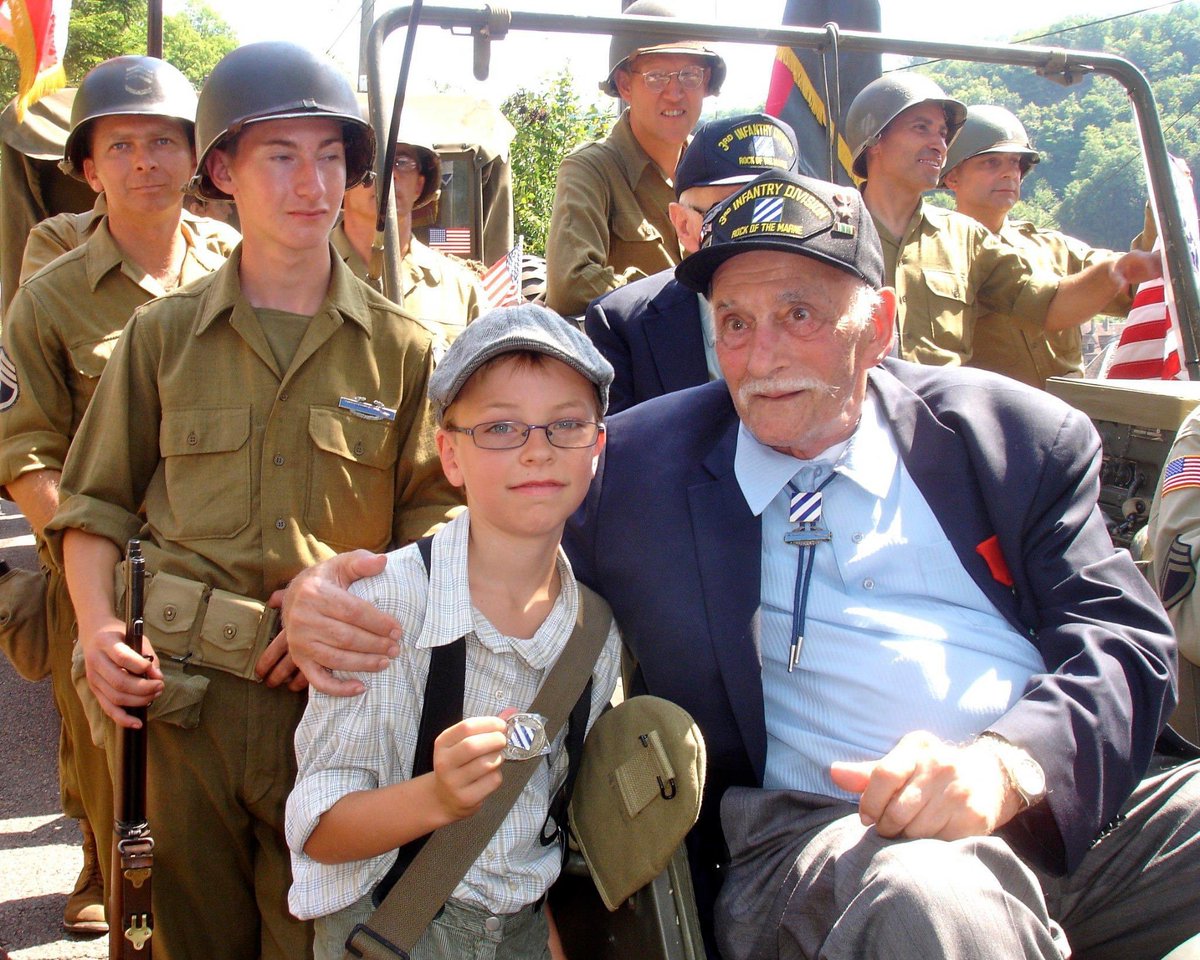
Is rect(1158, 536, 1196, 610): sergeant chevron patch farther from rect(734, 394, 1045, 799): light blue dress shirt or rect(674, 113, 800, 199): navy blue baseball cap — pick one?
rect(674, 113, 800, 199): navy blue baseball cap

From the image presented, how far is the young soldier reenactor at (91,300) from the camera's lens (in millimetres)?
3219

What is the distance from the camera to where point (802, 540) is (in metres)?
2.42

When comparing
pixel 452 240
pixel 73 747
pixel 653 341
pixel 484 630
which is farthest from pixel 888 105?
pixel 452 240

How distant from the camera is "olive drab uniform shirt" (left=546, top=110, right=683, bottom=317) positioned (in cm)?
454

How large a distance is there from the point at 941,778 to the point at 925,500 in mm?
748

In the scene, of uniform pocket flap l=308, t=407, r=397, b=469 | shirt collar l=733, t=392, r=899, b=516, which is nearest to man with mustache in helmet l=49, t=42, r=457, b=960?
uniform pocket flap l=308, t=407, r=397, b=469

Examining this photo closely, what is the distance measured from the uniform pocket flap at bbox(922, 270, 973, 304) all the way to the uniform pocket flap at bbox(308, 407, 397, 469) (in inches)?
107

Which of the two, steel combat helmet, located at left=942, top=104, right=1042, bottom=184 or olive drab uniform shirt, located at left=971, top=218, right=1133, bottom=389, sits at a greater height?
steel combat helmet, located at left=942, top=104, right=1042, bottom=184

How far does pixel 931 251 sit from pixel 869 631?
289cm

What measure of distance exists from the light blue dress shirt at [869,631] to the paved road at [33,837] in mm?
2538

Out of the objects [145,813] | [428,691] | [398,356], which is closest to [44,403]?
[398,356]

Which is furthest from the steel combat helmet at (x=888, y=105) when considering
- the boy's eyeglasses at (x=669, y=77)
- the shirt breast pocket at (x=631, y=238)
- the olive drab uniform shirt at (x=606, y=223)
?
the shirt breast pocket at (x=631, y=238)

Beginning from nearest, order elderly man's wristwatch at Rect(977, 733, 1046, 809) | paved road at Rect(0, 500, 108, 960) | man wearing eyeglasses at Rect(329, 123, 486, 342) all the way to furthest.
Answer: elderly man's wristwatch at Rect(977, 733, 1046, 809) → paved road at Rect(0, 500, 108, 960) → man wearing eyeglasses at Rect(329, 123, 486, 342)

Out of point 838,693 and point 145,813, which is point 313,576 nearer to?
point 145,813
